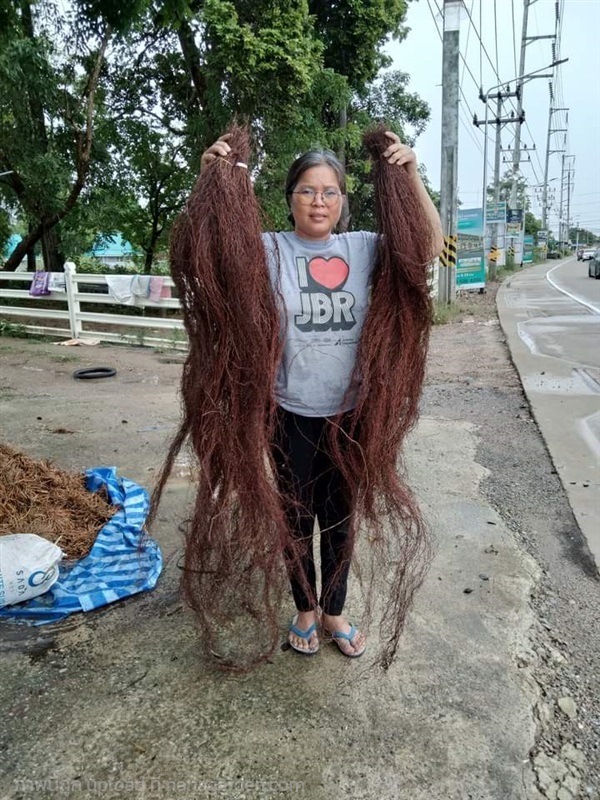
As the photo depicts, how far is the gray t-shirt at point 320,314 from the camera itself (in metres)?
1.76

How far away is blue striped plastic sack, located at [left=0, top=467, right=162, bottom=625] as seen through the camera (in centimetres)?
227

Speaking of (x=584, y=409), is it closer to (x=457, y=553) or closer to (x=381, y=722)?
(x=457, y=553)

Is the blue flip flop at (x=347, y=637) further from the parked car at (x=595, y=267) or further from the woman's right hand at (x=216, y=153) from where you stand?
the parked car at (x=595, y=267)

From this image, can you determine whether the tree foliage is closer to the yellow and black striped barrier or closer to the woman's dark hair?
the yellow and black striped barrier

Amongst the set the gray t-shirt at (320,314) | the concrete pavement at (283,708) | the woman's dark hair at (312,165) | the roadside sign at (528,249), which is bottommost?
the concrete pavement at (283,708)

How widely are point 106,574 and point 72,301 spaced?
7832 millimetres

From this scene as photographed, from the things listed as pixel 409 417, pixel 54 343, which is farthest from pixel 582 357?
pixel 54 343

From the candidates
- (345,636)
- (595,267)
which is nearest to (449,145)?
(345,636)

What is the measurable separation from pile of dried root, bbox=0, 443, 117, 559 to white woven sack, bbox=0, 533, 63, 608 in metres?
0.28

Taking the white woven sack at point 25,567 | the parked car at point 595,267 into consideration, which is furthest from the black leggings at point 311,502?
the parked car at point 595,267

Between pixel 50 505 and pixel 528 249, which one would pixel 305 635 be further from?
pixel 528 249

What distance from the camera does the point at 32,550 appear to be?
7.58ft

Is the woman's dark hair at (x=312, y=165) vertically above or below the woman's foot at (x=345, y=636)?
above

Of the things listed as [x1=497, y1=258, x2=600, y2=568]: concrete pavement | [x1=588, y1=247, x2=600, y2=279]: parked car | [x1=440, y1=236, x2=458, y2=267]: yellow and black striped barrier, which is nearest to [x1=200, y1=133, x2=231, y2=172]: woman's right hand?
[x1=497, y1=258, x2=600, y2=568]: concrete pavement
